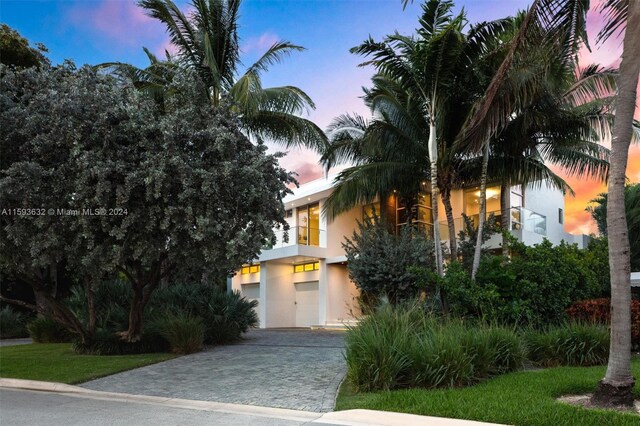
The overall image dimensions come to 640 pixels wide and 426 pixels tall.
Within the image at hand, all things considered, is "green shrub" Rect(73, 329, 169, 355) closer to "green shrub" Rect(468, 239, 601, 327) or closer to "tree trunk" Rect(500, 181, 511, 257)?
"green shrub" Rect(468, 239, 601, 327)

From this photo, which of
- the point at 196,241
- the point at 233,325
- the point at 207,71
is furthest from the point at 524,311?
the point at 207,71

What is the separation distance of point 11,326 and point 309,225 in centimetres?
1459

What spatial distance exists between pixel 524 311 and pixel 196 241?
791 cm

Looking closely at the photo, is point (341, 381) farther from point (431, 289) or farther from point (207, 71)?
point (207, 71)

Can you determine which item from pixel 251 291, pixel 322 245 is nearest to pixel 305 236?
pixel 322 245

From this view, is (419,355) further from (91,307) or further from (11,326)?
(11,326)

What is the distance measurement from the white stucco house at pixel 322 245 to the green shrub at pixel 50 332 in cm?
779

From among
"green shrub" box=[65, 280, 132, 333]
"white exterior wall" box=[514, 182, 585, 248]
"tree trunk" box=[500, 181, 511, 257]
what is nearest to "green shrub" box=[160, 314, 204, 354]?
"green shrub" box=[65, 280, 132, 333]

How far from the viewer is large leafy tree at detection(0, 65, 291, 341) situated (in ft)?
33.7

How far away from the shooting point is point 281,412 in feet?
24.7

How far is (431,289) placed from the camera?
46.4 feet

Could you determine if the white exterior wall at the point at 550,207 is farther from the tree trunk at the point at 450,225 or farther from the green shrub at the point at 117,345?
the green shrub at the point at 117,345

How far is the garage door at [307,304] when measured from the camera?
26833 mm

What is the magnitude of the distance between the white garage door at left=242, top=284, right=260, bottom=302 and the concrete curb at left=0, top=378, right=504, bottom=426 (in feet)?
64.7
